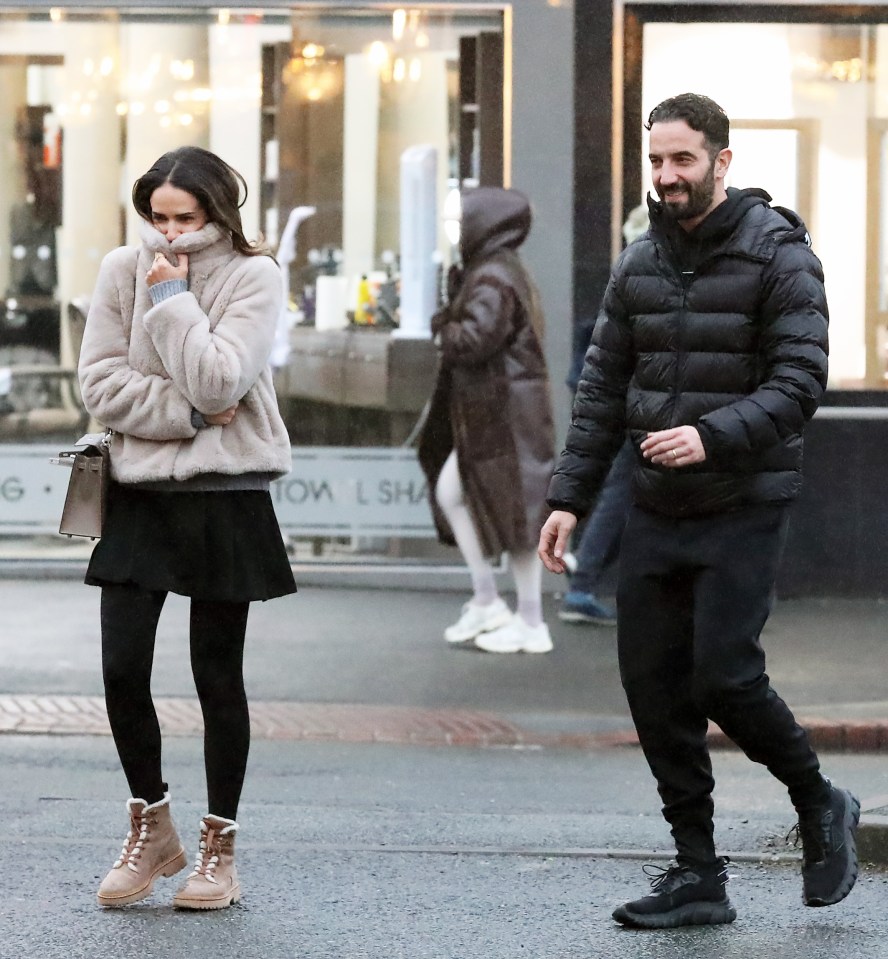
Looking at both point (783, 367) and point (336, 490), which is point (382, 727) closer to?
point (783, 367)

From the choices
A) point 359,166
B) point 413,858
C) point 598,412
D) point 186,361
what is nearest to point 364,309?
point 359,166

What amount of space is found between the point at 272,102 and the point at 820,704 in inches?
183

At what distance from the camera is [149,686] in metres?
4.60

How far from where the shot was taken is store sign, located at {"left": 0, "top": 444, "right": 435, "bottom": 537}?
10.5 meters

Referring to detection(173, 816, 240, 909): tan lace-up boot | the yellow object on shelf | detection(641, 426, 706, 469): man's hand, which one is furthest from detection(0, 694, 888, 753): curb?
the yellow object on shelf

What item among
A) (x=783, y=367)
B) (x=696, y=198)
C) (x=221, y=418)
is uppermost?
(x=696, y=198)

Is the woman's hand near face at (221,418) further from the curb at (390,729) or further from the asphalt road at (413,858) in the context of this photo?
→ the curb at (390,729)

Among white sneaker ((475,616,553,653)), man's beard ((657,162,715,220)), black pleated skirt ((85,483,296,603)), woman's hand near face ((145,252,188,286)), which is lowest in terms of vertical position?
white sneaker ((475,616,553,653))

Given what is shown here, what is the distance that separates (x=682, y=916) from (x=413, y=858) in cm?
92

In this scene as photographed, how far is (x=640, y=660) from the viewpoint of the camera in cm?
453

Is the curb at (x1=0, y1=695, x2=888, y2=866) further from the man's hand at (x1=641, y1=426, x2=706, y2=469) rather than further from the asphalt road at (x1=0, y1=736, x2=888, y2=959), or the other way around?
the man's hand at (x1=641, y1=426, x2=706, y2=469)

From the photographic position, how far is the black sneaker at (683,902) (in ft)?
14.7

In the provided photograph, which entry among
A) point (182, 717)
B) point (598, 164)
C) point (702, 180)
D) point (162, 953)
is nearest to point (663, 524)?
point (702, 180)

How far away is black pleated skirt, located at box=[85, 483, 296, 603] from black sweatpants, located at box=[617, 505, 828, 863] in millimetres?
829
